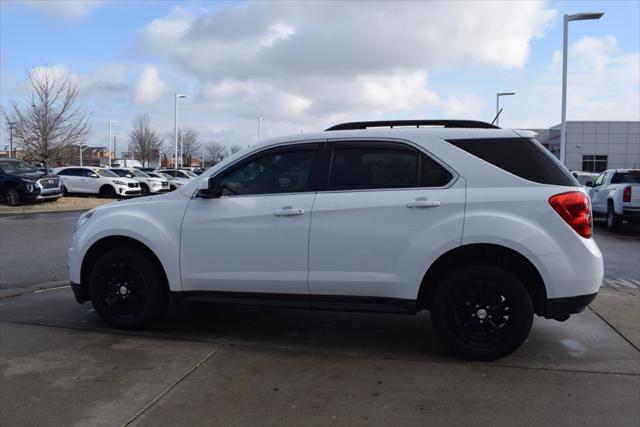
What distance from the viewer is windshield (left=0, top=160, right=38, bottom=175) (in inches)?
811

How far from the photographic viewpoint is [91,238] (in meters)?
5.13

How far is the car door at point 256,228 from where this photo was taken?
459cm

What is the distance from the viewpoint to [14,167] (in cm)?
2103

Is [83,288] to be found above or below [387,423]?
above

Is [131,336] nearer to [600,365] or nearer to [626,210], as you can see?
[600,365]

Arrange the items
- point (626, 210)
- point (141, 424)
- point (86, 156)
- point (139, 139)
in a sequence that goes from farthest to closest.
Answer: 1. point (86, 156)
2. point (139, 139)
3. point (626, 210)
4. point (141, 424)

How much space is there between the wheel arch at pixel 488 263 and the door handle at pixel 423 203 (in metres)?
0.38

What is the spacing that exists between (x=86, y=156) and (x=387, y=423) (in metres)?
110

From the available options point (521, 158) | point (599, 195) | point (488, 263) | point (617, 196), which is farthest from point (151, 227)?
point (599, 195)

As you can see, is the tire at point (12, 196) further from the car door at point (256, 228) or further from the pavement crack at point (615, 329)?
the pavement crack at point (615, 329)

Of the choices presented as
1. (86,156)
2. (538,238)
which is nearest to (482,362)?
(538,238)

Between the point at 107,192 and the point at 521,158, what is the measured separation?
2511 cm

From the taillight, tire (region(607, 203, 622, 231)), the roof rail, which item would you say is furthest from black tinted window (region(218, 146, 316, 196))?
tire (region(607, 203, 622, 231))

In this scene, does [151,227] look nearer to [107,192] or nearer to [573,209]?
[573,209]
